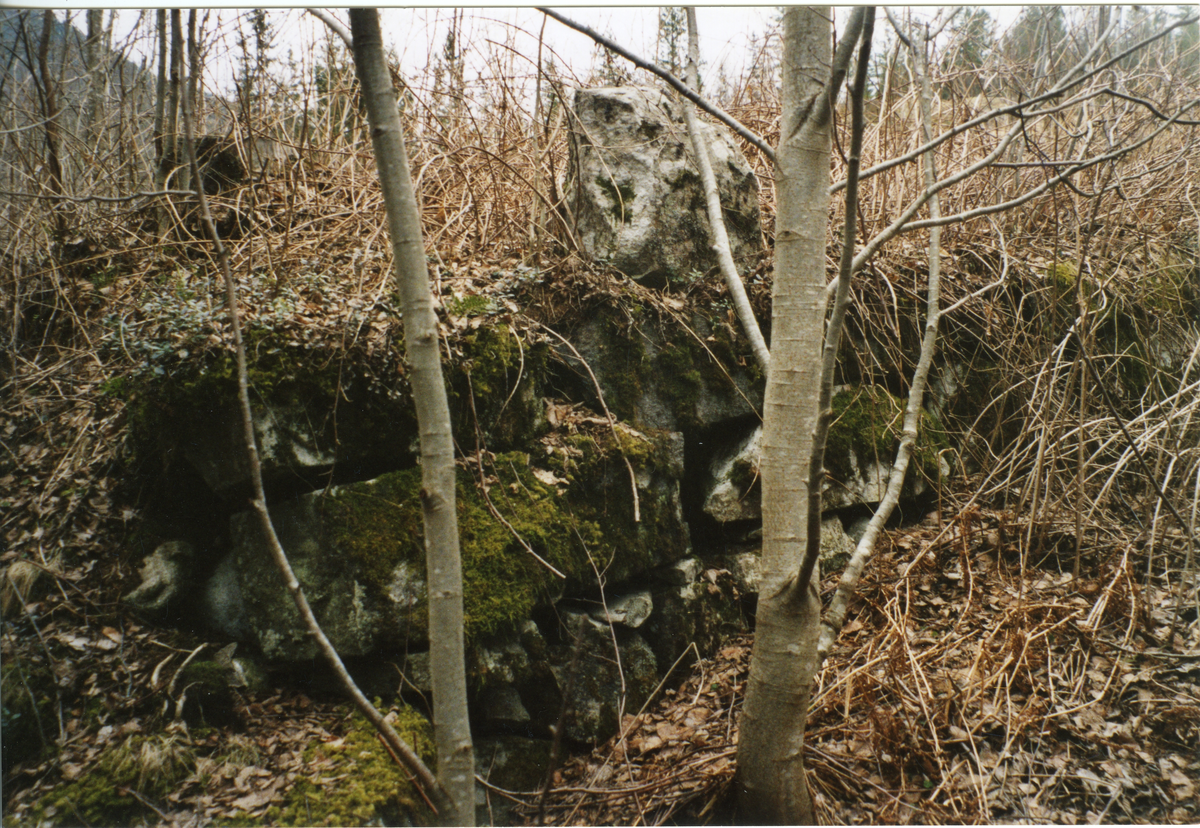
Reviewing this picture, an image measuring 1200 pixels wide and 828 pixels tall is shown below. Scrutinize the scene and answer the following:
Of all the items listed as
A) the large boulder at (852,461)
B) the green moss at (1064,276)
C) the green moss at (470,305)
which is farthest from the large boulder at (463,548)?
the green moss at (1064,276)

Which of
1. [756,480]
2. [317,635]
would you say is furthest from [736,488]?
[317,635]

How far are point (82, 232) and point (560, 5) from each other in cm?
245

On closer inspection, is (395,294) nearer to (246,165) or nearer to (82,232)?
(246,165)

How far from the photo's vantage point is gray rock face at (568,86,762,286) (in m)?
2.99

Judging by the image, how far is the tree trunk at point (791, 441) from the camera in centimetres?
179

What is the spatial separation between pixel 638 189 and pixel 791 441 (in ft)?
5.75

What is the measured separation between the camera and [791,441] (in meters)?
1.82

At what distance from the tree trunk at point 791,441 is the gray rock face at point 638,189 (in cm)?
121

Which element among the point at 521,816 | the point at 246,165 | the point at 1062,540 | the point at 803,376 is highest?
the point at 246,165

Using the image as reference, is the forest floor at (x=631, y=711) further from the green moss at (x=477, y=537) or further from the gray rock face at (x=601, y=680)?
the green moss at (x=477, y=537)

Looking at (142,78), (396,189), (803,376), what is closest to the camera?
(396,189)

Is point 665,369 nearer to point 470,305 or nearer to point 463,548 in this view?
point 470,305

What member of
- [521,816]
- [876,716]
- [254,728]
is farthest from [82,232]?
[876,716]

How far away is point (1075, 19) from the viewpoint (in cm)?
251
